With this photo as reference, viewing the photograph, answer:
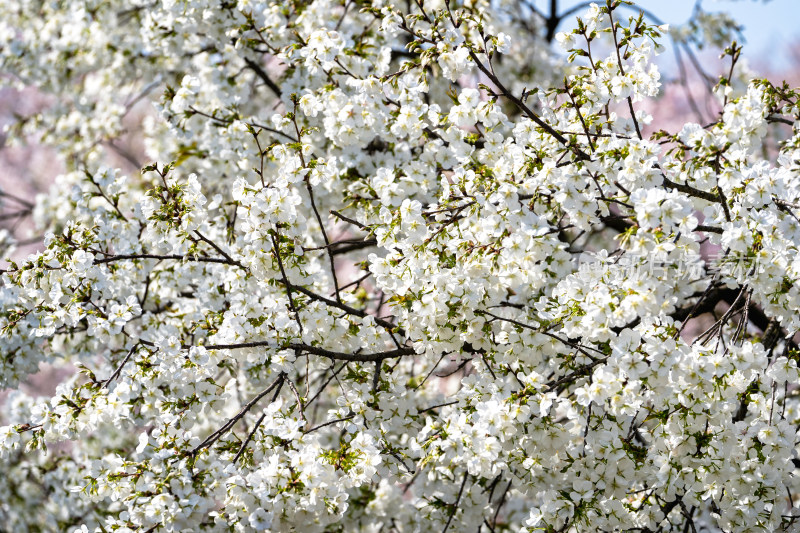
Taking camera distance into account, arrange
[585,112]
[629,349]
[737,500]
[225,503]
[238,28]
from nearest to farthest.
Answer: [629,349] → [225,503] → [737,500] → [585,112] → [238,28]

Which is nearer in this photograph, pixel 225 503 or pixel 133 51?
pixel 225 503

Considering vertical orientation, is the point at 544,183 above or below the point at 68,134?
below

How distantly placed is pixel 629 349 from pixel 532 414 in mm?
575

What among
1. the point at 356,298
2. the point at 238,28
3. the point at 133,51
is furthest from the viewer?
the point at 133,51

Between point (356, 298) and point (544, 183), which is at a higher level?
point (356, 298)

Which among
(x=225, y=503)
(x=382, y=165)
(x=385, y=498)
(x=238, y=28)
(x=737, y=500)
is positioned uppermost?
(x=238, y=28)

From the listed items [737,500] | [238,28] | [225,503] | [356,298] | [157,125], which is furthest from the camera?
[157,125]

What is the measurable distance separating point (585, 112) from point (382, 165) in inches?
45.8

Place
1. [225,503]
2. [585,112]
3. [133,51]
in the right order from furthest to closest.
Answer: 1. [133,51]
2. [585,112]
3. [225,503]

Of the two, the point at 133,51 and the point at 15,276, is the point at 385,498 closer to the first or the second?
the point at 15,276

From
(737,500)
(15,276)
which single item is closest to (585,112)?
(737,500)

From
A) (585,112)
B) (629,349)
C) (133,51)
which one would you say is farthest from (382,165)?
(133,51)

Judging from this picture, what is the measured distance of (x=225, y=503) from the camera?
2.62m

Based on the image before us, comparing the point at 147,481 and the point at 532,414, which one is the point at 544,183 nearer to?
the point at 532,414
